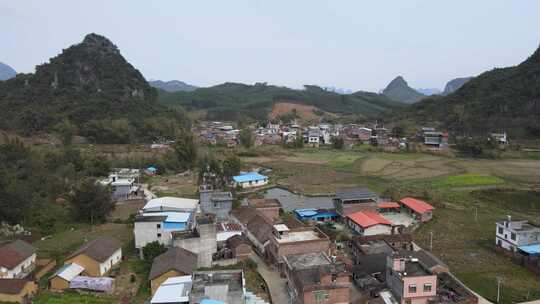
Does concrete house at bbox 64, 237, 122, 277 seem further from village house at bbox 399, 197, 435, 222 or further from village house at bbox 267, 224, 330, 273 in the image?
village house at bbox 399, 197, 435, 222

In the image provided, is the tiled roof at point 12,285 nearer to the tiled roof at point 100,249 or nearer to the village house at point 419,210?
the tiled roof at point 100,249

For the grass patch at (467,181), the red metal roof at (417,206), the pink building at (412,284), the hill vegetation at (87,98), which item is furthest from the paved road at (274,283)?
the hill vegetation at (87,98)

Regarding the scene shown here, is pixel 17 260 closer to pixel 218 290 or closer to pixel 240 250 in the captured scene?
A: pixel 218 290

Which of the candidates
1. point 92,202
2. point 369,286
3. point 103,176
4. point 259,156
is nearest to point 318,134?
point 259,156

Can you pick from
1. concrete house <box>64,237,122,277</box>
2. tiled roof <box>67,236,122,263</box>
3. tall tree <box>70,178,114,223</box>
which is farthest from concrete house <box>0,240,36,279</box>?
tall tree <box>70,178,114,223</box>

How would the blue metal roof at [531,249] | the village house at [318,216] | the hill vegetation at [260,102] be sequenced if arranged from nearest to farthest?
1. the blue metal roof at [531,249]
2. the village house at [318,216]
3. the hill vegetation at [260,102]

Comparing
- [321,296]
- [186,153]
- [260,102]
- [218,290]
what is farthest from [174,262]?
[260,102]
